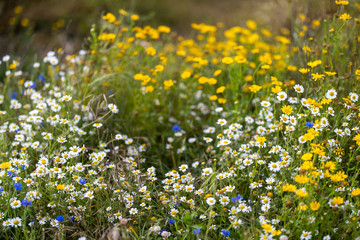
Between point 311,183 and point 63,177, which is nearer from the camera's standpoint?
point 311,183

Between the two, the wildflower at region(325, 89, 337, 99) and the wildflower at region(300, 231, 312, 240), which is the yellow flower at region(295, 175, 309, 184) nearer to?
the wildflower at region(300, 231, 312, 240)

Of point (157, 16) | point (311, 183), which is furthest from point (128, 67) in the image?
point (157, 16)

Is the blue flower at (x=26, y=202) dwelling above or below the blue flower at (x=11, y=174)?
below

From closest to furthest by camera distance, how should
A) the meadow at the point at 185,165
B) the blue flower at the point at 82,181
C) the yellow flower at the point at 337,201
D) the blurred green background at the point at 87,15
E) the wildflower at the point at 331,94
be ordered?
the yellow flower at the point at 337,201, the meadow at the point at 185,165, the blue flower at the point at 82,181, the wildflower at the point at 331,94, the blurred green background at the point at 87,15

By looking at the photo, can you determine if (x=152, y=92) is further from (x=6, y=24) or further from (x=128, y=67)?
(x=6, y=24)

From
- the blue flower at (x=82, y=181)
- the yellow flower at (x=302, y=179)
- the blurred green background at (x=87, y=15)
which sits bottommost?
the blue flower at (x=82, y=181)

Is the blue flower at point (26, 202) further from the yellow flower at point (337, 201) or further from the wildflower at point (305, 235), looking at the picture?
the yellow flower at point (337, 201)

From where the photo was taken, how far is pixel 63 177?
7.29 ft

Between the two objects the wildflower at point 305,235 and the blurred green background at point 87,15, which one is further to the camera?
the blurred green background at point 87,15

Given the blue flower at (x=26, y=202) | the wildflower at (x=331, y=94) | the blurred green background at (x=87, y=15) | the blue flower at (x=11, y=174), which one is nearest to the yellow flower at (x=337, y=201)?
the wildflower at (x=331, y=94)

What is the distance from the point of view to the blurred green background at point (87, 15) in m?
4.36

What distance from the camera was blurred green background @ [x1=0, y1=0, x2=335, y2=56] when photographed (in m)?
4.36

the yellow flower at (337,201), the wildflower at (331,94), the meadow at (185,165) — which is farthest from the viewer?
the wildflower at (331,94)

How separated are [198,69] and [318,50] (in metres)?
1.02
